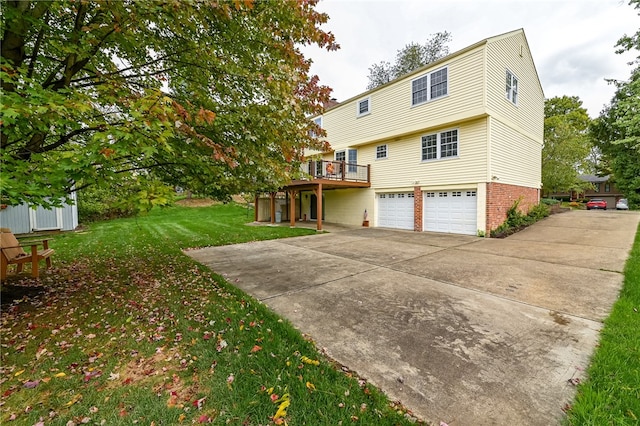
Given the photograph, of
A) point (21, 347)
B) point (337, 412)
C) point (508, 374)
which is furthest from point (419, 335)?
point (21, 347)

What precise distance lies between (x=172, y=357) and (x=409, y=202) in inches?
492

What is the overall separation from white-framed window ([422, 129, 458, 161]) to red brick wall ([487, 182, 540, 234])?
7.23 ft

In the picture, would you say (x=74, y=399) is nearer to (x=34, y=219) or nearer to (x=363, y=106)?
(x=34, y=219)

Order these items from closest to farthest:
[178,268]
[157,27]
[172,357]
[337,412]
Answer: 1. [337,412]
2. [172,357]
3. [157,27]
4. [178,268]

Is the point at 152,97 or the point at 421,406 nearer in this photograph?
the point at 421,406

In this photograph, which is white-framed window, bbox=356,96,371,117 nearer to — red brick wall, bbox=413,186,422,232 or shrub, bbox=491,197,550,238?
red brick wall, bbox=413,186,422,232

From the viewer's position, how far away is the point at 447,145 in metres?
11.7

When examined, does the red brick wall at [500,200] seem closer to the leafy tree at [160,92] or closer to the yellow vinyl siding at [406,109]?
the yellow vinyl siding at [406,109]

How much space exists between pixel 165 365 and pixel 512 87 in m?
15.9

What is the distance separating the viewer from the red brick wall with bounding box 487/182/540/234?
34.3 ft

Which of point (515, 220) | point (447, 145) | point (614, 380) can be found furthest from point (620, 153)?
point (614, 380)

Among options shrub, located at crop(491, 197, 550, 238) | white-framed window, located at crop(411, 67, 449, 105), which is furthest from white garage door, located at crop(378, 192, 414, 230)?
white-framed window, located at crop(411, 67, 449, 105)

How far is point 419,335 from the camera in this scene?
311 cm

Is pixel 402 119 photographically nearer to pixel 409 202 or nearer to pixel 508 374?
pixel 409 202
